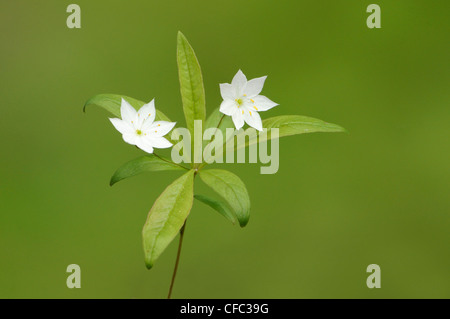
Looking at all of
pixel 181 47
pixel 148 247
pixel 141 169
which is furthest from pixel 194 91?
pixel 148 247

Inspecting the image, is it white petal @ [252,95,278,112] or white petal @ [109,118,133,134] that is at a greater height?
white petal @ [252,95,278,112]

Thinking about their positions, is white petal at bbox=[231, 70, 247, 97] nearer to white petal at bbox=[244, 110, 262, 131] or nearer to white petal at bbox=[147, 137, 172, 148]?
white petal at bbox=[244, 110, 262, 131]

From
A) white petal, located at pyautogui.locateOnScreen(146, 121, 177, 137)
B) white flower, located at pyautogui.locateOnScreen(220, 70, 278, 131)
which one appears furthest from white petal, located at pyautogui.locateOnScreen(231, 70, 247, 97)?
white petal, located at pyautogui.locateOnScreen(146, 121, 177, 137)

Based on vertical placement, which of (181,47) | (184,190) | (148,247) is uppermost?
(181,47)

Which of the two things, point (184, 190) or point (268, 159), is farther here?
point (268, 159)

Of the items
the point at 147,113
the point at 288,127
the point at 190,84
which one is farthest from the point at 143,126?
the point at 288,127

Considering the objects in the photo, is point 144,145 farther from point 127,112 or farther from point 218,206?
point 218,206

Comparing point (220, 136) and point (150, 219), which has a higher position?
point (220, 136)

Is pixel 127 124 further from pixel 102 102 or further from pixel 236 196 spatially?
pixel 236 196
